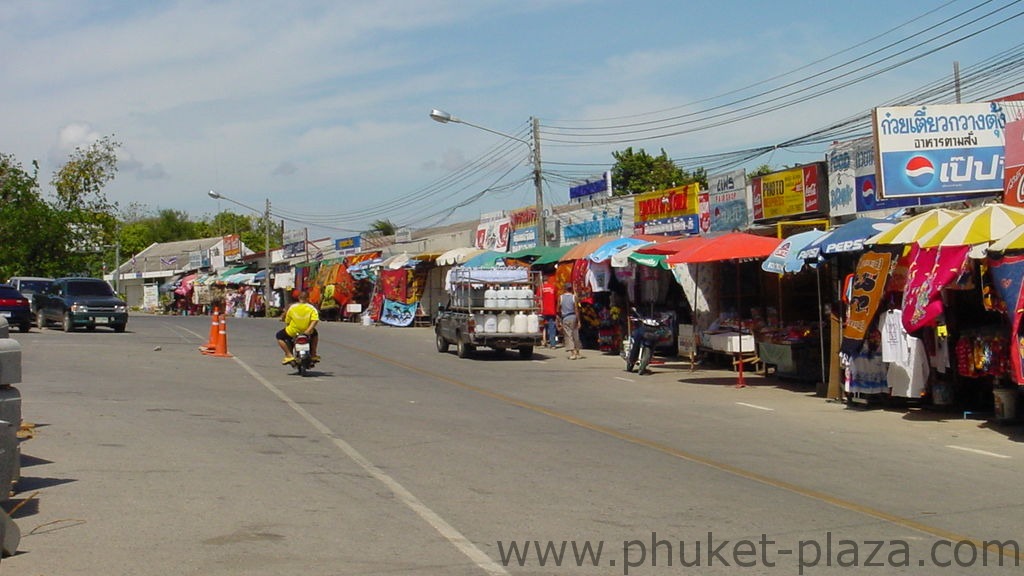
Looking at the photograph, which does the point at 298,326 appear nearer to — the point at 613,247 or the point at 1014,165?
the point at 613,247

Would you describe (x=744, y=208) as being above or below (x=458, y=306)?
above

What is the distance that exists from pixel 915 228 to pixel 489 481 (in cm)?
798

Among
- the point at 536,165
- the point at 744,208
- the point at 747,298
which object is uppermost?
the point at 536,165

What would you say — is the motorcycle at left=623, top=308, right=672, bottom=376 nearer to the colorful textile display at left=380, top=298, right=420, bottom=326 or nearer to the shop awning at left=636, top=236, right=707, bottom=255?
the shop awning at left=636, top=236, right=707, bottom=255

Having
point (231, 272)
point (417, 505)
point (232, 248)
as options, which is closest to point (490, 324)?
point (417, 505)

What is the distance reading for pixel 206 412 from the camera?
577 inches

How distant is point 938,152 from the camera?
1720 cm

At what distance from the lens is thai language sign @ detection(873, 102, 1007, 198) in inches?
677

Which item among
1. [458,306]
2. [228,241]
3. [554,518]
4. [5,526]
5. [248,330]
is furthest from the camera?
[228,241]

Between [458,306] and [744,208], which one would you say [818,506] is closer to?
[744,208]

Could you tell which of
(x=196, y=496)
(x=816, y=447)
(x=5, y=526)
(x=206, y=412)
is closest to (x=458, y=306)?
(x=206, y=412)

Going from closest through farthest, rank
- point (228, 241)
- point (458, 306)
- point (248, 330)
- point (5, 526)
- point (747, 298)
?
point (5, 526) → point (747, 298) → point (458, 306) → point (248, 330) → point (228, 241)

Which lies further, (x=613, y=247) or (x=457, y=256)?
(x=457, y=256)

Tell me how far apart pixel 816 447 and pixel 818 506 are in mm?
3768
